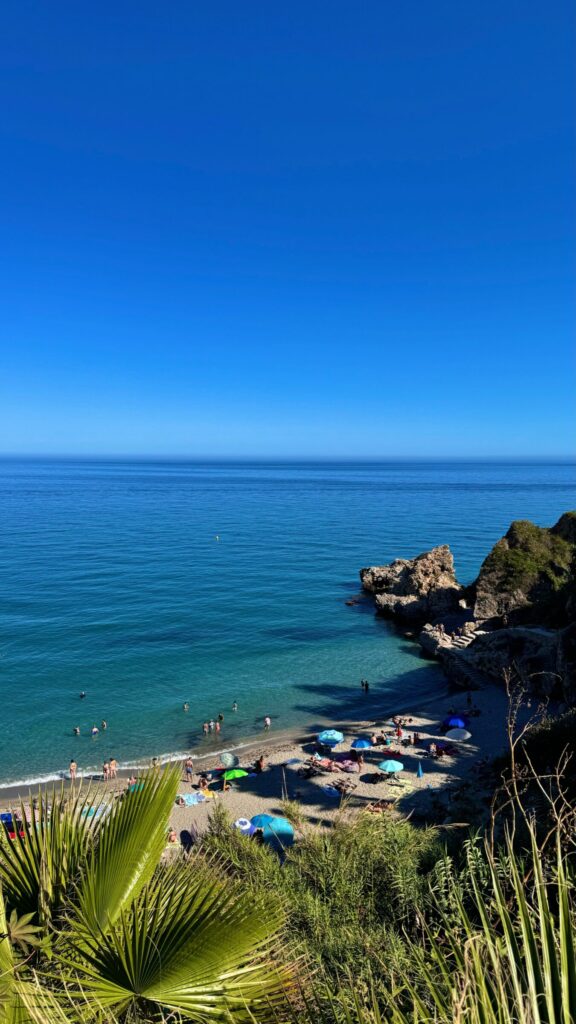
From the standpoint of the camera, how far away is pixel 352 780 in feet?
71.7

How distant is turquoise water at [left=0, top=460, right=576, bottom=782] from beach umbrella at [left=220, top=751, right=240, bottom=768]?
2.30m

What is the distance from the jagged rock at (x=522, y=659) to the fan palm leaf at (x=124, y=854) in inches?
926

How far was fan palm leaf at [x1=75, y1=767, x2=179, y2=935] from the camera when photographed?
3.88 metres

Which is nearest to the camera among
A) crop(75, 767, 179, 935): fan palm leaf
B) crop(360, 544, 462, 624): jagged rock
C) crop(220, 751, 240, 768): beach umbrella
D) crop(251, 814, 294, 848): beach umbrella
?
crop(75, 767, 179, 935): fan palm leaf

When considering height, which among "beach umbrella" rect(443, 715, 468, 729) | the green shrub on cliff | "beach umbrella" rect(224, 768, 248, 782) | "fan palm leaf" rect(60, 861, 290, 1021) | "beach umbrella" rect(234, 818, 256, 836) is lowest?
"beach umbrella" rect(224, 768, 248, 782)

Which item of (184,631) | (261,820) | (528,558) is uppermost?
(528,558)

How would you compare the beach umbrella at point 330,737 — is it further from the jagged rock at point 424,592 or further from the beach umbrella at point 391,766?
the jagged rock at point 424,592

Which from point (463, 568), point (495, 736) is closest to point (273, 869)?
point (495, 736)

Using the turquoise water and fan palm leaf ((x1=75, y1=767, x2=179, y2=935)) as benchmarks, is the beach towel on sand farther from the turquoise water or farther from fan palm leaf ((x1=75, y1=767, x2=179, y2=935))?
fan palm leaf ((x1=75, y1=767, x2=179, y2=935))

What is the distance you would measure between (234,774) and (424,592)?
27384 mm

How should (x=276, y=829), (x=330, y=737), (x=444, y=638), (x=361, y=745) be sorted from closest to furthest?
(x=276, y=829)
(x=361, y=745)
(x=330, y=737)
(x=444, y=638)

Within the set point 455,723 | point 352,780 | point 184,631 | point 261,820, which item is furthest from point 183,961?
point 184,631

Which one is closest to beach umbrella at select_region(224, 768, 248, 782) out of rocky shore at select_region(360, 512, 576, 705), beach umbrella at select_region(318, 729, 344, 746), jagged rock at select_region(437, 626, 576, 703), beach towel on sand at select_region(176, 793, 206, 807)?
beach towel on sand at select_region(176, 793, 206, 807)

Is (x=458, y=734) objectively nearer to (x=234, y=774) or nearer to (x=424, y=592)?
(x=234, y=774)
